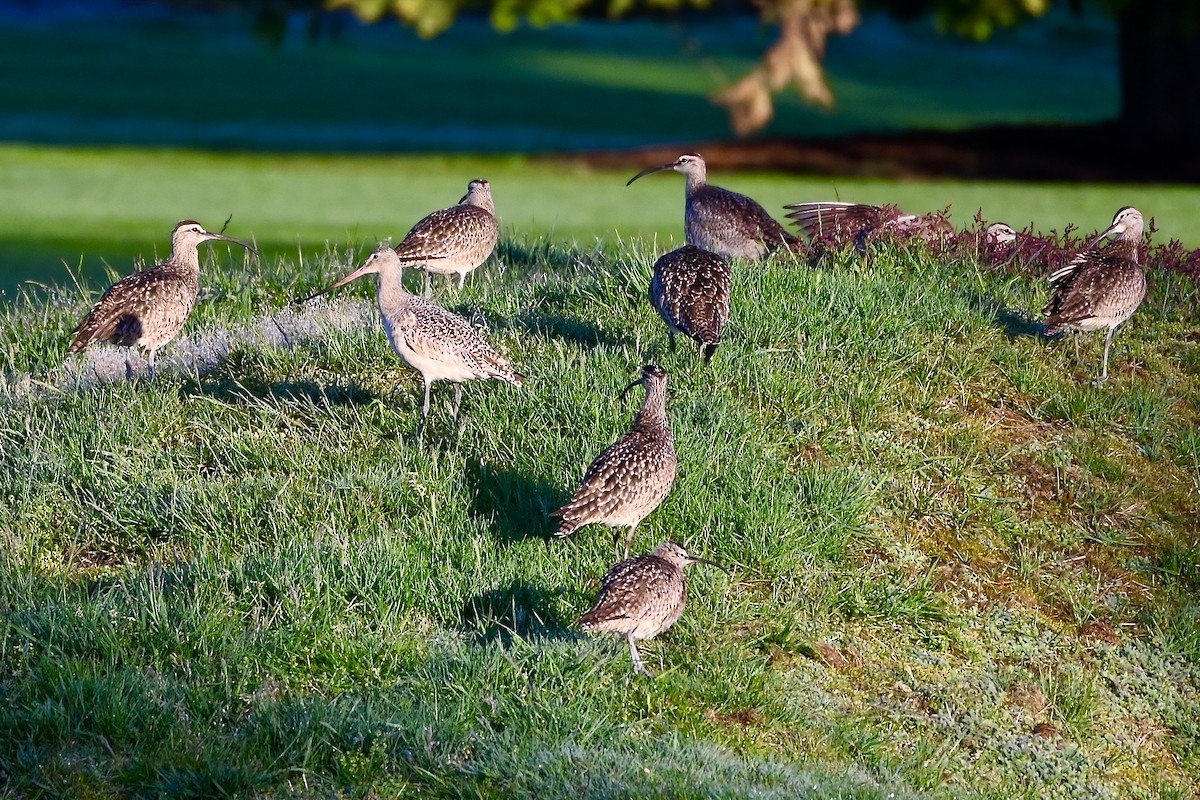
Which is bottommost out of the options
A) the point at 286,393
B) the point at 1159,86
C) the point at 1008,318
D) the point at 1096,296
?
the point at 286,393

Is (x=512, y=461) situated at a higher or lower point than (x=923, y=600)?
higher

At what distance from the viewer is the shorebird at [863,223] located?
10.6 meters

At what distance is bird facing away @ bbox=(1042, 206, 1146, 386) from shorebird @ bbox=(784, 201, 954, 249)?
1604 mm

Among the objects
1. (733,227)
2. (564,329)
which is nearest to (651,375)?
(564,329)

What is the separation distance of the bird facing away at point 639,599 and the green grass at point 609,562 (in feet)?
0.62

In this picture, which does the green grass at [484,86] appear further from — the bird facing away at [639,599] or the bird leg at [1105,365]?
the bird facing away at [639,599]

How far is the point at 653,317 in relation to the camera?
368 inches

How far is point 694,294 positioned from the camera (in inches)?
324

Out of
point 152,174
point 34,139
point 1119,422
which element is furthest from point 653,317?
point 34,139

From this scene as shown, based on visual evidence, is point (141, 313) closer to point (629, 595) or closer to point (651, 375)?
point (651, 375)

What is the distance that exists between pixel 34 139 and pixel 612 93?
18.0m

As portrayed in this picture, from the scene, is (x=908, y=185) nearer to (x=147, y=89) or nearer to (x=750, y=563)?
(x=750, y=563)

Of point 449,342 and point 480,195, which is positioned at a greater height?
point 480,195

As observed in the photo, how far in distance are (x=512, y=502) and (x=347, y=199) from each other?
18.5 metres
